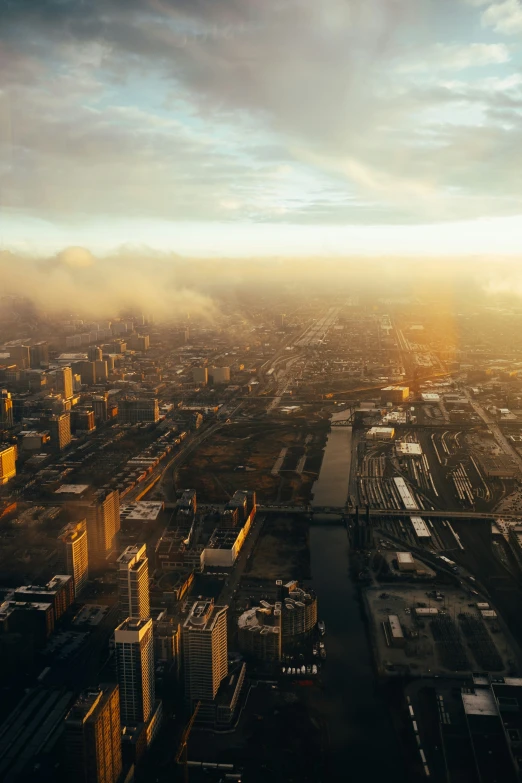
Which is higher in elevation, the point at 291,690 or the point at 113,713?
the point at 113,713

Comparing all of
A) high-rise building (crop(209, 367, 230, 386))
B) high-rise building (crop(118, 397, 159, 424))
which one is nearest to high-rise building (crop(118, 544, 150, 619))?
high-rise building (crop(118, 397, 159, 424))

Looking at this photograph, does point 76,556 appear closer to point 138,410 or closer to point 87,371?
point 138,410

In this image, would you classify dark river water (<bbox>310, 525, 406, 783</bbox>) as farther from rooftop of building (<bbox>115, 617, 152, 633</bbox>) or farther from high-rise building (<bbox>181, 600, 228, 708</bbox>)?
rooftop of building (<bbox>115, 617, 152, 633</bbox>)

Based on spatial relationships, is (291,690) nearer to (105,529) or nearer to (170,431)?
(105,529)

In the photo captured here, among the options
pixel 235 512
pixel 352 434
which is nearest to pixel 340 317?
pixel 352 434

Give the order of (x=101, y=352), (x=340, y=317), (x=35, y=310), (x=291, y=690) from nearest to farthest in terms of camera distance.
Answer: (x=291, y=690) < (x=101, y=352) < (x=35, y=310) < (x=340, y=317)

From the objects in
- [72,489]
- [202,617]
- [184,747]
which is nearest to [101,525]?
[72,489]

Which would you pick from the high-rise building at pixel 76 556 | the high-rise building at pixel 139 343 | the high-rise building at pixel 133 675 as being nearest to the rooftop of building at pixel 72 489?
the high-rise building at pixel 76 556

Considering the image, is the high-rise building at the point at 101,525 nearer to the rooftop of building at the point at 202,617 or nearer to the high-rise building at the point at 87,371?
the rooftop of building at the point at 202,617
